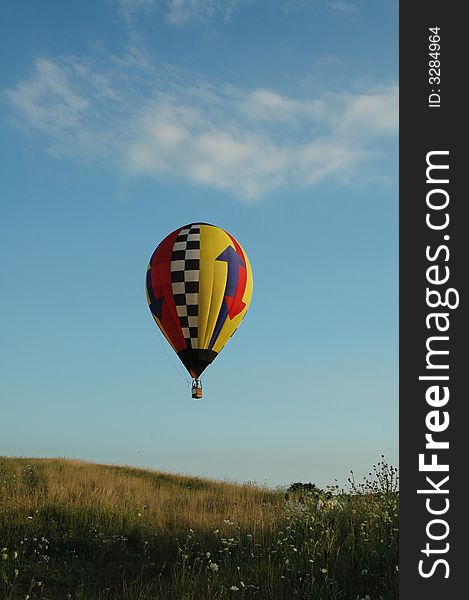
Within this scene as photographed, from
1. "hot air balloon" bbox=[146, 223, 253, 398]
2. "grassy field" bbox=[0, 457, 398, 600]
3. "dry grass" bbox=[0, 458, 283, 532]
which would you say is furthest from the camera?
"hot air balloon" bbox=[146, 223, 253, 398]

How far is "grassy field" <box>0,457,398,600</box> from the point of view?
27.3 ft

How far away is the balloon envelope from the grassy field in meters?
6.10

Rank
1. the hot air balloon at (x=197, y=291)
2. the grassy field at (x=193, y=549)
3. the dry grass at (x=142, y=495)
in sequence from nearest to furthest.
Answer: the grassy field at (x=193, y=549)
the dry grass at (x=142, y=495)
the hot air balloon at (x=197, y=291)

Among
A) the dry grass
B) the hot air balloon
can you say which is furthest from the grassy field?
the hot air balloon

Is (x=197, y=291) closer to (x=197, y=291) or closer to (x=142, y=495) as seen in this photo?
(x=197, y=291)

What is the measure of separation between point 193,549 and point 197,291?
420 inches

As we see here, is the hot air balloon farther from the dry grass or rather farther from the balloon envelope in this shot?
the dry grass

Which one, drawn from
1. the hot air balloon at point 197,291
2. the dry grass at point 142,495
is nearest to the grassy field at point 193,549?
the dry grass at point 142,495

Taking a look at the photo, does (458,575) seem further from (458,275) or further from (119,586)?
(119,586)

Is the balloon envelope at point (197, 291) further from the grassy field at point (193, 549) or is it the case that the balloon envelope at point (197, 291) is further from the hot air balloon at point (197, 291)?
the grassy field at point (193, 549)

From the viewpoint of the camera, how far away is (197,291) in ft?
69.2

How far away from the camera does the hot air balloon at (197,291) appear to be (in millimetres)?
21172

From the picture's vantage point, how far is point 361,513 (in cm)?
1029

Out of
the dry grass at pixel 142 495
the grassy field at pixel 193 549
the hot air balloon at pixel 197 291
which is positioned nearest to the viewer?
the grassy field at pixel 193 549
